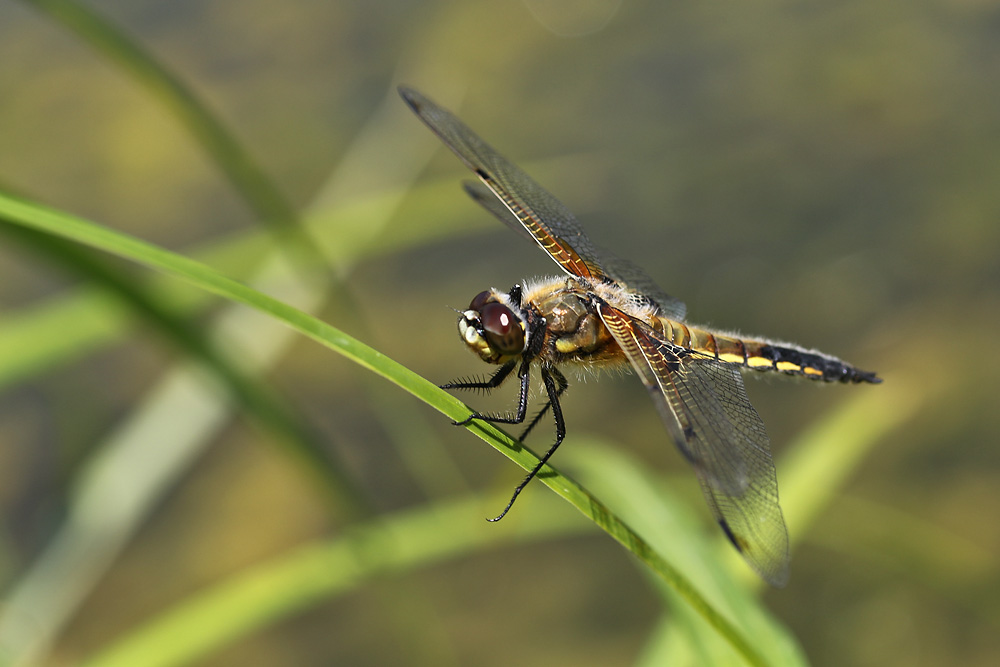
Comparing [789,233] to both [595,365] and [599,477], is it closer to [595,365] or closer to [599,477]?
[595,365]

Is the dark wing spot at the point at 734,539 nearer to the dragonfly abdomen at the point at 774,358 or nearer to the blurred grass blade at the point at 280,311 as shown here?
the blurred grass blade at the point at 280,311

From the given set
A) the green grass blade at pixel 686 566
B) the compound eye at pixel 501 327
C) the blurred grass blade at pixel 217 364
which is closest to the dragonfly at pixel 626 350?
the compound eye at pixel 501 327

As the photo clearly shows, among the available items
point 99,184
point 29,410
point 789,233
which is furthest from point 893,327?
point 99,184

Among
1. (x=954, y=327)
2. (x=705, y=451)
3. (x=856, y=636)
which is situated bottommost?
(x=856, y=636)

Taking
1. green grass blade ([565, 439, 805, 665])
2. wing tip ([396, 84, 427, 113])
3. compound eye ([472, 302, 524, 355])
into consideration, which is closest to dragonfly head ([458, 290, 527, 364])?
compound eye ([472, 302, 524, 355])

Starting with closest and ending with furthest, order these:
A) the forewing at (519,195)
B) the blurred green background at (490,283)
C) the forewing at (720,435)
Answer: the forewing at (720,435), the forewing at (519,195), the blurred green background at (490,283)

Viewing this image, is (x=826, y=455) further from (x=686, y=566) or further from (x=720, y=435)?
(x=686, y=566)

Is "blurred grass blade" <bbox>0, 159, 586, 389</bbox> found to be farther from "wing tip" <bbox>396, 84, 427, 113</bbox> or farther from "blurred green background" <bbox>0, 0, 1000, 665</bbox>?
"wing tip" <bbox>396, 84, 427, 113</bbox>
